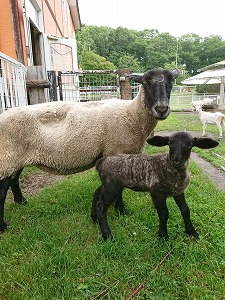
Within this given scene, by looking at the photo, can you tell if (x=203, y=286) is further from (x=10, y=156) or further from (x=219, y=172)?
(x=219, y=172)

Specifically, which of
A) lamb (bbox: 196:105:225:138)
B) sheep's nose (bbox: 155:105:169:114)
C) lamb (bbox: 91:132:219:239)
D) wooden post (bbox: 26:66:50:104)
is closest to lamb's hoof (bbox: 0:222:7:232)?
lamb (bbox: 91:132:219:239)

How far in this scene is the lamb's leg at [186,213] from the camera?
2.80m

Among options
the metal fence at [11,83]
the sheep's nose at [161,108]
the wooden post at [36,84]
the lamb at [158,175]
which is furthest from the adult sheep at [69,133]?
the wooden post at [36,84]

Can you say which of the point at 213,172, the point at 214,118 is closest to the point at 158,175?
the point at 213,172

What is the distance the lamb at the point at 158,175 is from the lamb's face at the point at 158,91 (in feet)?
1.23

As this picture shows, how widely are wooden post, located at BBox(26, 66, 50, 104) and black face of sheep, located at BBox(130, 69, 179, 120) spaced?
12.3ft

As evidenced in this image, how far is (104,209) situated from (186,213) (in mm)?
921

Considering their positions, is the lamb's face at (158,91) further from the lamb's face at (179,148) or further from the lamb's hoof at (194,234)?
the lamb's hoof at (194,234)

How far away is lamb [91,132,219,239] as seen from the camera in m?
2.51

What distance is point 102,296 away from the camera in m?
2.08

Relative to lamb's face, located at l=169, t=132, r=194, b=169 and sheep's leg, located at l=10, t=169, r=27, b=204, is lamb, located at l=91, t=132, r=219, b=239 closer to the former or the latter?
lamb's face, located at l=169, t=132, r=194, b=169

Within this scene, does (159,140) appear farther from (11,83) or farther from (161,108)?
(11,83)

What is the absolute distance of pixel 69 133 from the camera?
127 inches

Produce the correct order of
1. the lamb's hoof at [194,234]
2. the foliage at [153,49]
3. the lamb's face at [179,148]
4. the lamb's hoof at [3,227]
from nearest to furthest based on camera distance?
the lamb's face at [179,148], the lamb's hoof at [194,234], the lamb's hoof at [3,227], the foliage at [153,49]
